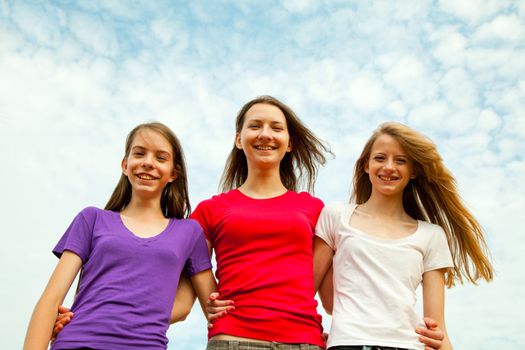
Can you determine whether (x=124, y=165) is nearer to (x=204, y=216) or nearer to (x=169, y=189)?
(x=169, y=189)

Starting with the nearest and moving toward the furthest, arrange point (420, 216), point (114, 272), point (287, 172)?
point (114, 272), point (420, 216), point (287, 172)

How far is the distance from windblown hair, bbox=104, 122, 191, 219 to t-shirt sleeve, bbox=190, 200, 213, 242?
0.44ft

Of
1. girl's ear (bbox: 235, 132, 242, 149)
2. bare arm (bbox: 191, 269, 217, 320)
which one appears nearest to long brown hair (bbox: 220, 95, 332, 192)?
girl's ear (bbox: 235, 132, 242, 149)

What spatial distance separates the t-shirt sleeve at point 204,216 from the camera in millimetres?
4992

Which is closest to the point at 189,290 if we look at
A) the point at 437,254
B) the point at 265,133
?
the point at 265,133

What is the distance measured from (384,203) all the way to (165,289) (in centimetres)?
211

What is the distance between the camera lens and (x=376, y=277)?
4.51 metres

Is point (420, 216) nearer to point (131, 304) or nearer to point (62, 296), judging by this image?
point (131, 304)

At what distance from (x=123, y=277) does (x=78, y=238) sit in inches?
21.2

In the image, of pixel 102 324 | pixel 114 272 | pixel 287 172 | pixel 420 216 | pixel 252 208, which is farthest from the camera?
pixel 287 172

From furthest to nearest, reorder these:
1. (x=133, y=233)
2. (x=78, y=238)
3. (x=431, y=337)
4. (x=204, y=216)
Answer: (x=204, y=216) < (x=133, y=233) < (x=78, y=238) < (x=431, y=337)

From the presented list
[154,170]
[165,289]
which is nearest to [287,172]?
[154,170]

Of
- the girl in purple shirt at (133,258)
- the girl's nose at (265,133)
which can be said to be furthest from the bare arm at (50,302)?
the girl's nose at (265,133)

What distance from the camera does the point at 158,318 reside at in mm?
4270
